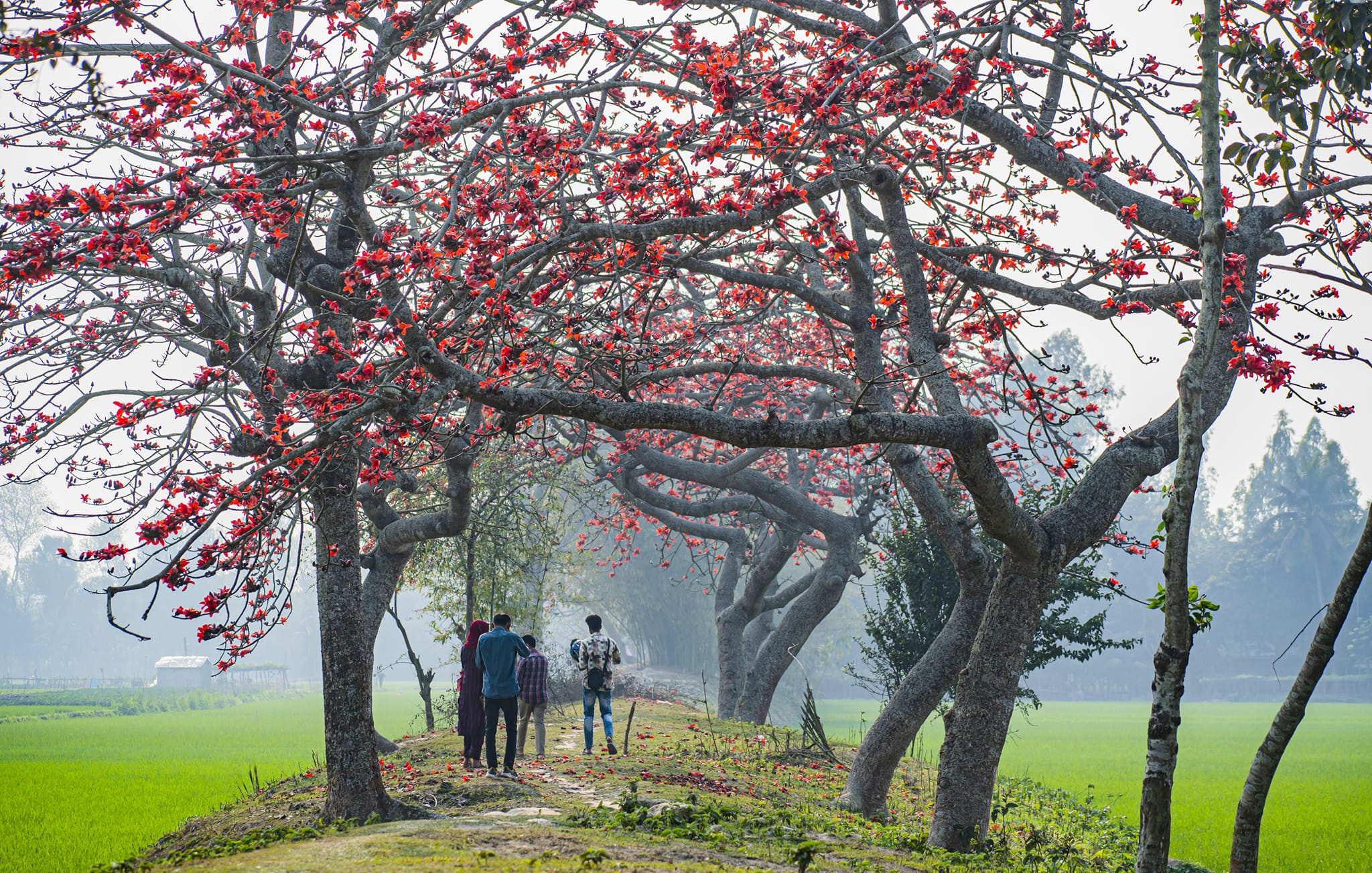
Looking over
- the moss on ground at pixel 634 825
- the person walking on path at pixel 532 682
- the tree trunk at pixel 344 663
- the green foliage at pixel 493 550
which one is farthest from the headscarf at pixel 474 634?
the green foliage at pixel 493 550

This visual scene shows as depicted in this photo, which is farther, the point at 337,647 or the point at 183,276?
the point at 183,276

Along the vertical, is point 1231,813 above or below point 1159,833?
below

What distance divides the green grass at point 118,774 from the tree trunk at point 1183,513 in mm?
10535

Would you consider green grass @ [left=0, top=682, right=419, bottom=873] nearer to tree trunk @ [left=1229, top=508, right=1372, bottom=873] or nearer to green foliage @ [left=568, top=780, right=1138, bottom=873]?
green foliage @ [left=568, top=780, right=1138, bottom=873]


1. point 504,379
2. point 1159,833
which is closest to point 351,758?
point 504,379

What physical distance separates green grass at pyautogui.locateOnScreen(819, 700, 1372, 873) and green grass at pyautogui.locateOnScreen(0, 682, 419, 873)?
12.6 metres

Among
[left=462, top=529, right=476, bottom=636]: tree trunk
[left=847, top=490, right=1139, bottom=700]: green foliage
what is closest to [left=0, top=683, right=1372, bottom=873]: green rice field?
[left=847, top=490, right=1139, bottom=700]: green foliage

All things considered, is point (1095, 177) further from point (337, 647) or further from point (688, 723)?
point (688, 723)

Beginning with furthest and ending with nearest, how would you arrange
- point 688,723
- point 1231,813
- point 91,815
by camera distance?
point 688,723, point 1231,813, point 91,815

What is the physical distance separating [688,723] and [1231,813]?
9.25m

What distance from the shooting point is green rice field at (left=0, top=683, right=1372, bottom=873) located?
12.0m

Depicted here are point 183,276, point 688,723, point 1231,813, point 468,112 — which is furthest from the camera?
point 688,723

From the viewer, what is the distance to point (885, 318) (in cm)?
1044

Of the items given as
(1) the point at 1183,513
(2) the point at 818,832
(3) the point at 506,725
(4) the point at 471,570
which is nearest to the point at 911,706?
(2) the point at 818,832
